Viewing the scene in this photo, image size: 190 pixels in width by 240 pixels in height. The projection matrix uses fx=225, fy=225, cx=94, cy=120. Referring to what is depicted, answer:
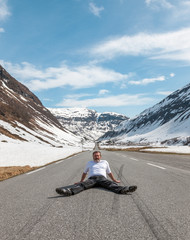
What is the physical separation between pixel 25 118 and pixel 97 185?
117881 mm

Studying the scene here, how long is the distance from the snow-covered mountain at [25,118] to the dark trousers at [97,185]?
257 feet

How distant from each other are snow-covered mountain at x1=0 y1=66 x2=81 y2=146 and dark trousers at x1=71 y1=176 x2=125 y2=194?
78434 mm

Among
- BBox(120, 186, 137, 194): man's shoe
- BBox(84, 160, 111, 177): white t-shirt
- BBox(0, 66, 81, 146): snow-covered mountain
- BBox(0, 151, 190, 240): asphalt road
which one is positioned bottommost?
BBox(0, 151, 190, 240): asphalt road

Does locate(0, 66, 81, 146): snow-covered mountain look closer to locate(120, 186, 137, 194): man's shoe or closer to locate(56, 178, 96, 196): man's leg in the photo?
locate(56, 178, 96, 196): man's leg

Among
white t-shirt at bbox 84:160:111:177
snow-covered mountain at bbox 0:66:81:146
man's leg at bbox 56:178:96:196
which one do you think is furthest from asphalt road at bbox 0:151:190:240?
snow-covered mountain at bbox 0:66:81:146

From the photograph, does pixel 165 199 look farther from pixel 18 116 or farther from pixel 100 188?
pixel 18 116

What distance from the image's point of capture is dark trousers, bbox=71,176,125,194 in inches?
240

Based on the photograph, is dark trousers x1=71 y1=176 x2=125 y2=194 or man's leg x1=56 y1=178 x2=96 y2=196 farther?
dark trousers x1=71 y1=176 x2=125 y2=194

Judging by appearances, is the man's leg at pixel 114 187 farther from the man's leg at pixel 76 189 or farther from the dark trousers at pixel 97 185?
the man's leg at pixel 76 189

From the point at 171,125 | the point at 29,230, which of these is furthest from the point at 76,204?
the point at 171,125

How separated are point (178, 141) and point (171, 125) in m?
88.3

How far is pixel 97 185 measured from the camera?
691 centimetres

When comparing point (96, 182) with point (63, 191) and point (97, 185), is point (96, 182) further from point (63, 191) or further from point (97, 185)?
point (63, 191)

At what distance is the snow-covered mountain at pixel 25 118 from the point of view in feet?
302
